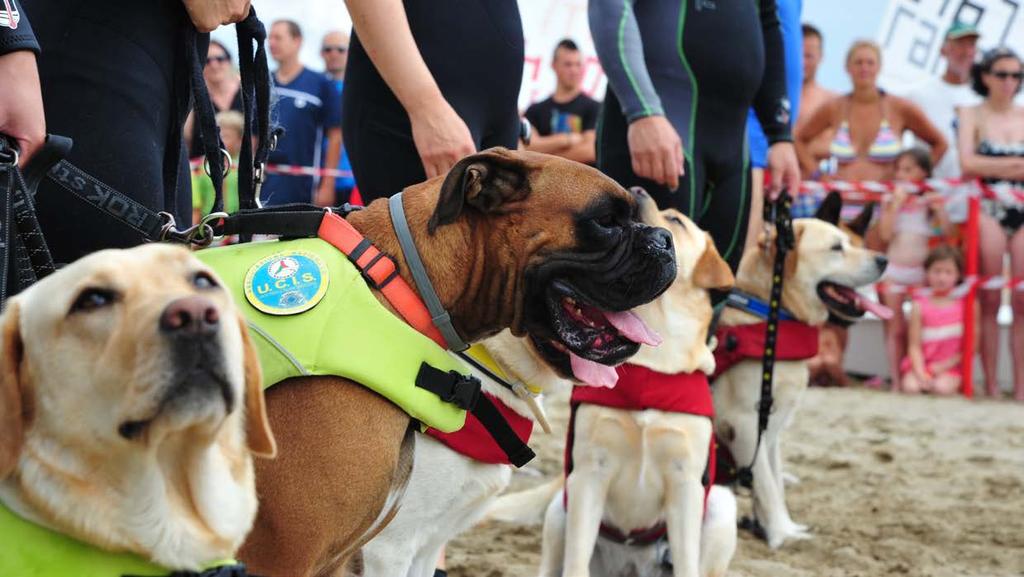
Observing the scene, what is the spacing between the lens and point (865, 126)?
9211mm

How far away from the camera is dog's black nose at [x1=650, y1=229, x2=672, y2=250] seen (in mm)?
2438

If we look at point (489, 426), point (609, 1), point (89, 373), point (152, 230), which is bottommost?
point (489, 426)

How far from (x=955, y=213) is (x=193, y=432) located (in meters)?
8.69

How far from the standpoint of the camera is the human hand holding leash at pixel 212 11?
2.33 m

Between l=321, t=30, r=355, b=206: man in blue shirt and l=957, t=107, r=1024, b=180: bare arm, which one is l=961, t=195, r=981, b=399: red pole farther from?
l=321, t=30, r=355, b=206: man in blue shirt

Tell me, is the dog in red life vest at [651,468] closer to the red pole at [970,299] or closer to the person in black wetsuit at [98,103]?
the person in black wetsuit at [98,103]

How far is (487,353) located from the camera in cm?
266

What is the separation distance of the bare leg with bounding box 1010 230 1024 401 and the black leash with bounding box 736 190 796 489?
15.4 feet

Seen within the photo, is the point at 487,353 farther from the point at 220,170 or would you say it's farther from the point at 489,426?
the point at 220,170

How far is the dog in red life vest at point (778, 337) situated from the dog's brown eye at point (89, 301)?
134 inches

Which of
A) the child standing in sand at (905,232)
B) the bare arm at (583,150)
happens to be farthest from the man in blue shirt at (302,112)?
the child standing in sand at (905,232)

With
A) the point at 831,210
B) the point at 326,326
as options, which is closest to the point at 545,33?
the point at 831,210

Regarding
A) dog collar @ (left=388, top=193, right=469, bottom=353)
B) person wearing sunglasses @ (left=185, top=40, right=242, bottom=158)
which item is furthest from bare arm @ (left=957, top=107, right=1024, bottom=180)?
dog collar @ (left=388, top=193, right=469, bottom=353)

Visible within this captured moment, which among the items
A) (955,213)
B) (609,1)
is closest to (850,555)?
(609,1)
